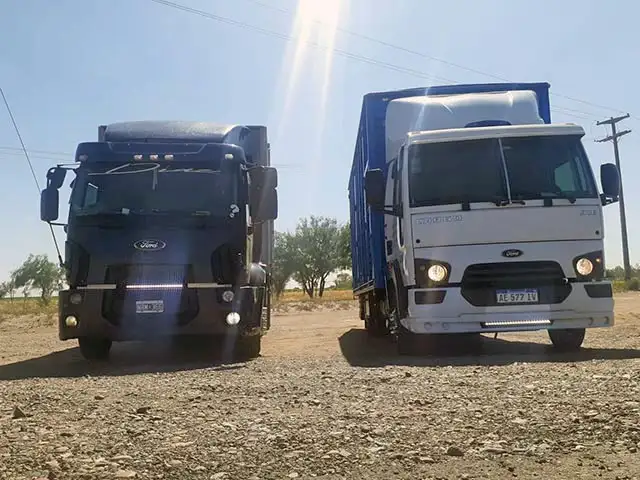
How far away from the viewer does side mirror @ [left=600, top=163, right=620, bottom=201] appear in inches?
339

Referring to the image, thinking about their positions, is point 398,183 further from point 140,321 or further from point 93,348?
point 93,348

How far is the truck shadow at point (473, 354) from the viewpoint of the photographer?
7.93 meters

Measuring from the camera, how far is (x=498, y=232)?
8258 millimetres

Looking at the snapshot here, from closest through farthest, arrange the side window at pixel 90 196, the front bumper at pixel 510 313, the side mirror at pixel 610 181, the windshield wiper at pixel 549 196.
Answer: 1. the front bumper at pixel 510 313
2. the windshield wiper at pixel 549 196
3. the side mirror at pixel 610 181
4. the side window at pixel 90 196

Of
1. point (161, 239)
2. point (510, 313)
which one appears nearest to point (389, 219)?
point (510, 313)

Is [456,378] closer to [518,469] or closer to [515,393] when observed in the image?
[515,393]

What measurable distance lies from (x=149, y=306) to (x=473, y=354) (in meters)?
4.38

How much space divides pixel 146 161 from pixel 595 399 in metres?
6.43

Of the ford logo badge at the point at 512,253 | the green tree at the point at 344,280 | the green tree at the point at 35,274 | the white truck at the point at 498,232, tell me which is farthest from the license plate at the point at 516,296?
the green tree at the point at 35,274

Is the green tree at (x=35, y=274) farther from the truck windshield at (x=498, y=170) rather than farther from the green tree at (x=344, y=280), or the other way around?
the truck windshield at (x=498, y=170)

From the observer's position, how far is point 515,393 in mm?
5211

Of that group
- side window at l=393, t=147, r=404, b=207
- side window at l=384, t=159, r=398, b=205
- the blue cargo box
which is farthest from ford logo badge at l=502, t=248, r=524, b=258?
the blue cargo box

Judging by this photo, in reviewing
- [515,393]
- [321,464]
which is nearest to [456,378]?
[515,393]

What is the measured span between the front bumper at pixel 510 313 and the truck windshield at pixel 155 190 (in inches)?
114
